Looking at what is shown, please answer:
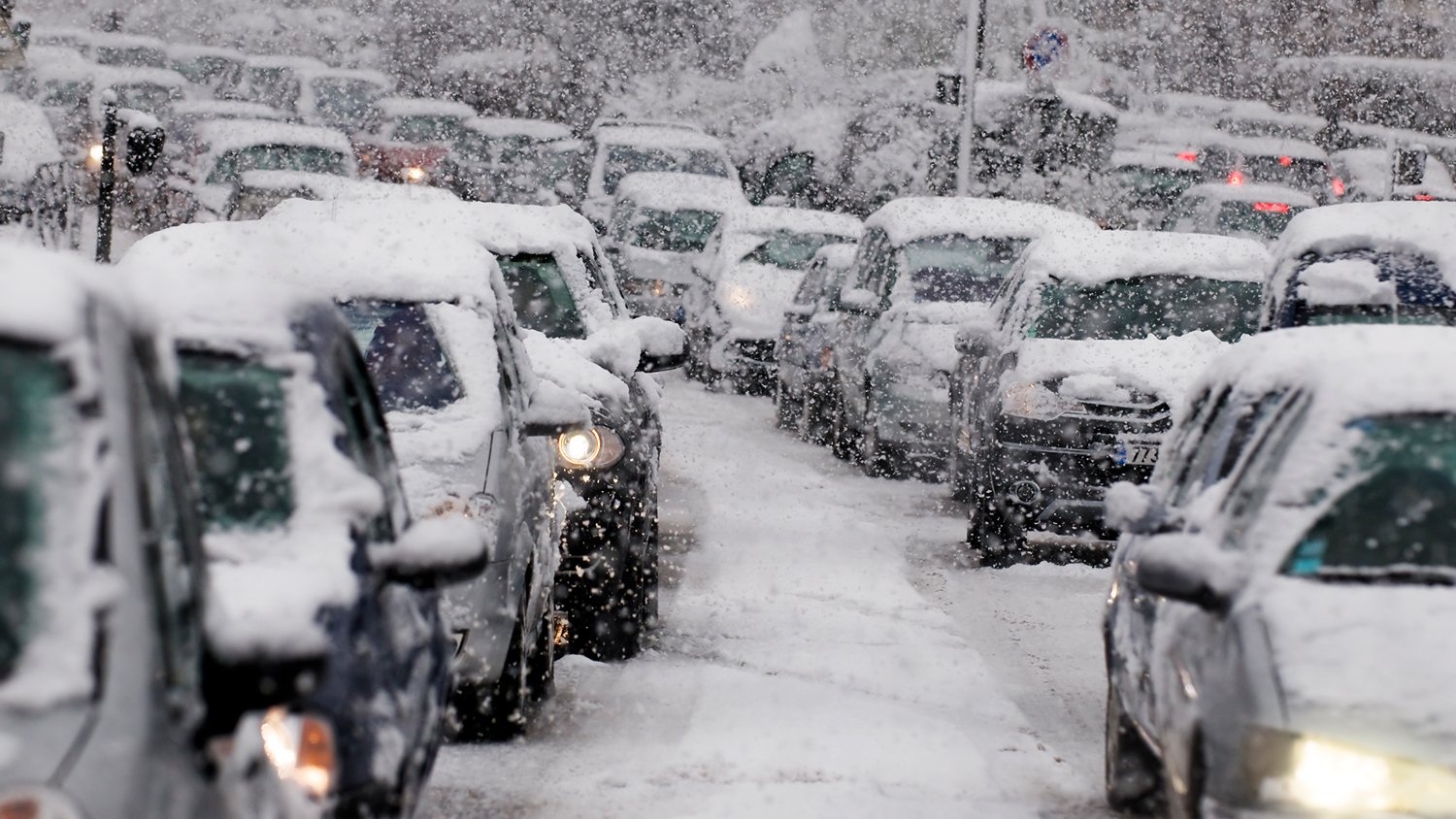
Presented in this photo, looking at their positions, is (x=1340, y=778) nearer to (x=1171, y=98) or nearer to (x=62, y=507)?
(x=62, y=507)

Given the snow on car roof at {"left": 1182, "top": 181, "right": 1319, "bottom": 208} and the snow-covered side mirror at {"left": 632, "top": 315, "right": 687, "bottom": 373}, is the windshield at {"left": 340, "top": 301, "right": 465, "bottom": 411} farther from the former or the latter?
the snow on car roof at {"left": 1182, "top": 181, "right": 1319, "bottom": 208}

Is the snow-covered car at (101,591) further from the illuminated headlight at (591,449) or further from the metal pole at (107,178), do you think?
the metal pole at (107,178)

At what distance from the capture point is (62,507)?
257cm

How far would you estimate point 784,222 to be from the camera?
2069 centimetres

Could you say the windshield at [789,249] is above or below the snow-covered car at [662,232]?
above

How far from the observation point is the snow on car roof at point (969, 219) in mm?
14633

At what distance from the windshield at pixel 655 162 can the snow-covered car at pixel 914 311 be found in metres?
12.3

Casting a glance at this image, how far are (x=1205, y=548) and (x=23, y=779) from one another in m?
2.80

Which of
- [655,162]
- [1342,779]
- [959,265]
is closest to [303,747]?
[1342,779]

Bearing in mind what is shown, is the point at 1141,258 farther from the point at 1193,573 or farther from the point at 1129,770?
the point at 1193,573

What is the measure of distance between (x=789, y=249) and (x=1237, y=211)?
704 cm

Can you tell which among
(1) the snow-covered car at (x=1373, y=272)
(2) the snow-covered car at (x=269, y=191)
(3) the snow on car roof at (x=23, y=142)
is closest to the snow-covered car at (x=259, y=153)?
(3) the snow on car roof at (x=23, y=142)

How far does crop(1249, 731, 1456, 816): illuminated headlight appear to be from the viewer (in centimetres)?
392

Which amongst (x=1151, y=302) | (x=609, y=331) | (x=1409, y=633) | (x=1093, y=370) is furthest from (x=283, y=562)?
(x=1151, y=302)
